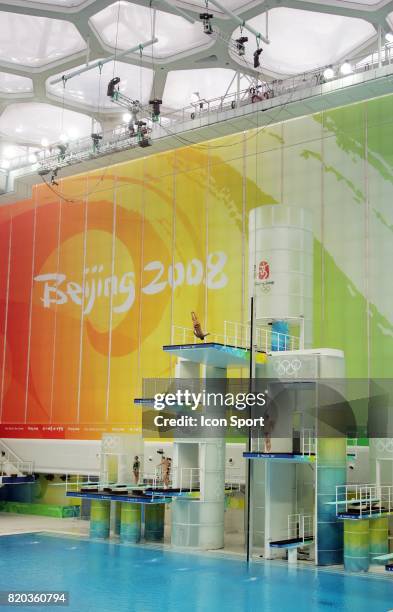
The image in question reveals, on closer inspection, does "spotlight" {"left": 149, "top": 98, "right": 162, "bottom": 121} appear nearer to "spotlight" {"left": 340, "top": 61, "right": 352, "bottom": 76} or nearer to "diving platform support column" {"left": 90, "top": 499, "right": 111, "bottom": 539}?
"spotlight" {"left": 340, "top": 61, "right": 352, "bottom": 76}

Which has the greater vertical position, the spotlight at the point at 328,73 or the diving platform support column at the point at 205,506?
the spotlight at the point at 328,73

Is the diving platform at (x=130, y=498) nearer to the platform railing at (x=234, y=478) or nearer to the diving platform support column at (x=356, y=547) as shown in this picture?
the platform railing at (x=234, y=478)

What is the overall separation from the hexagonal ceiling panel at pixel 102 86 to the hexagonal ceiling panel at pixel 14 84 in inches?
33.6

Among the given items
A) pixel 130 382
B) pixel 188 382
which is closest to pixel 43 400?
pixel 130 382

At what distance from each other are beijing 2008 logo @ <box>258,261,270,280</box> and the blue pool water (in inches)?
276

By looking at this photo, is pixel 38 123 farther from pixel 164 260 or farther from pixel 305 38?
pixel 305 38

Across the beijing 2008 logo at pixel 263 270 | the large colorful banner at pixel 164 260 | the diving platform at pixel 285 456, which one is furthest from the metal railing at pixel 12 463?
the diving platform at pixel 285 456

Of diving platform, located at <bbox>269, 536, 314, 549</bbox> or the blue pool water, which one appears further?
diving platform, located at <bbox>269, 536, 314, 549</bbox>

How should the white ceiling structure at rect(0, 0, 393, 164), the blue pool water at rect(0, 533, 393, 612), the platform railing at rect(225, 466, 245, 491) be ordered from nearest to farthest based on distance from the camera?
1. the blue pool water at rect(0, 533, 393, 612)
2. the platform railing at rect(225, 466, 245, 491)
3. the white ceiling structure at rect(0, 0, 393, 164)

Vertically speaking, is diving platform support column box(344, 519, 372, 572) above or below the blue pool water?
above

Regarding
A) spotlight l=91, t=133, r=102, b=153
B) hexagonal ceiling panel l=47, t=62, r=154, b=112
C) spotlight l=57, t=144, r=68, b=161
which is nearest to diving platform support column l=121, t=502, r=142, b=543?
spotlight l=91, t=133, r=102, b=153

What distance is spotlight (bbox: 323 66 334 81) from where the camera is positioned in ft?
67.1

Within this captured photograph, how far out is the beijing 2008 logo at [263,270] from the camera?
18.5 meters

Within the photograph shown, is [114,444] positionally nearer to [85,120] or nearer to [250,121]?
[250,121]
